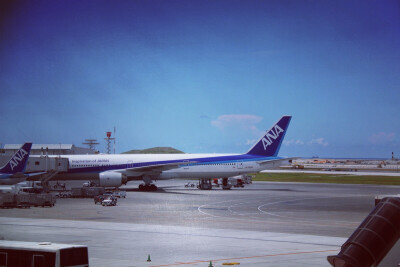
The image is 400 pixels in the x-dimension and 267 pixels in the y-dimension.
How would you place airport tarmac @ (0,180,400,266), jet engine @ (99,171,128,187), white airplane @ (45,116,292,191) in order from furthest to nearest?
white airplane @ (45,116,292,191) → jet engine @ (99,171,128,187) → airport tarmac @ (0,180,400,266)

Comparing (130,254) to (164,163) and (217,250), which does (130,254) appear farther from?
(164,163)

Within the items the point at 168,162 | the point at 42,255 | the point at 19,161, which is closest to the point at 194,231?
the point at 42,255

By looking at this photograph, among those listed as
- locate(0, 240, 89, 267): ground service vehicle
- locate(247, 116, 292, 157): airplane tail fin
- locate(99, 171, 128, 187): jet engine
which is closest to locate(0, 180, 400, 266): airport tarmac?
locate(0, 240, 89, 267): ground service vehicle

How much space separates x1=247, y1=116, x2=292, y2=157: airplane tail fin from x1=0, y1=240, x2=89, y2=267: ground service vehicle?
241ft

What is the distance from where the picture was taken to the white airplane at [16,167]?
6950 centimetres

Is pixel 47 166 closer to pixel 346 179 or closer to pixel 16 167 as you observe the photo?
pixel 16 167

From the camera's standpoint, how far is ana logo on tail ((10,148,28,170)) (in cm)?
6938

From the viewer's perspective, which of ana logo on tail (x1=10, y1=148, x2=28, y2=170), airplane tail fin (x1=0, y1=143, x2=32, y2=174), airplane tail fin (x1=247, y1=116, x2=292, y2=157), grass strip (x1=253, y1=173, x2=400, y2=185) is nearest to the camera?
airplane tail fin (x1=0, y1=143, x2=32, y2=174)

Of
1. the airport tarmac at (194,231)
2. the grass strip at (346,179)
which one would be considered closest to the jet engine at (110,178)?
the airport tarmac at (194,231)

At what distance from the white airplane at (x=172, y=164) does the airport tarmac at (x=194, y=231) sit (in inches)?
1073

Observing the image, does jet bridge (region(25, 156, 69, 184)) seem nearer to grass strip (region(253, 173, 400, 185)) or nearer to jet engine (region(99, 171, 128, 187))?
jet engine (region(99, 171, 128, 187))

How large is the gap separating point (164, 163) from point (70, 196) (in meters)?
19.9

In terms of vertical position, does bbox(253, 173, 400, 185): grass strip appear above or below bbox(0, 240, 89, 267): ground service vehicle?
above

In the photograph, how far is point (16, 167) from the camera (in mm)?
70500
